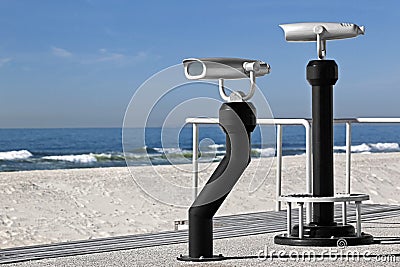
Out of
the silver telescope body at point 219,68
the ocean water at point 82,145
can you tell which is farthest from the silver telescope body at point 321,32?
the ocean water at point 82,145

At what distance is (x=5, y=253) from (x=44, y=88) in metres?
33.6

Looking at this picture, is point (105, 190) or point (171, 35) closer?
point (105, 190)

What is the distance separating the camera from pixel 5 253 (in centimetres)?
458

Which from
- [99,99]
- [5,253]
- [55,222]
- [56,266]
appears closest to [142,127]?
[56,266]

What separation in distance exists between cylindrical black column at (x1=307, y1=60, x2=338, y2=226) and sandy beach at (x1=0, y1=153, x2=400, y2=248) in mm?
4760

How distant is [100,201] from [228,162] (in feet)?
35.4

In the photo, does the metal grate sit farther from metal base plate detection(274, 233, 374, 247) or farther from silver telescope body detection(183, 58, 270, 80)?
silver telescope body detection(183, 58, 270, 80)

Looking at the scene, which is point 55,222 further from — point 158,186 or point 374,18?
point 374,18

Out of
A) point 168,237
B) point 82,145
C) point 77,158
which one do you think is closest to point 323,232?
point 168,237

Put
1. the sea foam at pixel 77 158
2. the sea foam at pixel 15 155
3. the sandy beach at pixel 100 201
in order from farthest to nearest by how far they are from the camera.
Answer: the sea foam at pixel 15 155 → the sea foam at pixel 77 158 → the sandy beach at pixel 100 201

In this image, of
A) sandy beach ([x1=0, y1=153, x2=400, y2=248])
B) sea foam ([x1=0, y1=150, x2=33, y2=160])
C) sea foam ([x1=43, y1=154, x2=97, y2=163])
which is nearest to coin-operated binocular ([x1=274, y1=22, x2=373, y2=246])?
sandy beach ([x1=0, y1=153, x2=400, y2=248])

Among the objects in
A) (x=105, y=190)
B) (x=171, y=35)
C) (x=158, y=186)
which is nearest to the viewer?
(x=158, y=186)

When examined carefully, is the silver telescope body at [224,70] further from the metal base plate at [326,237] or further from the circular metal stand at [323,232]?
the metal base plate at [326,237]

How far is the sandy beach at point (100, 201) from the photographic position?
11727 mm
